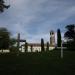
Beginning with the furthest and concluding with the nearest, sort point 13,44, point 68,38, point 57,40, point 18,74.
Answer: point 13,44 < point 68,38 < point 57,40 < point 18,74

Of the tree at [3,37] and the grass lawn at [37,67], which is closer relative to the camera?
the grass lawn at [37,67]

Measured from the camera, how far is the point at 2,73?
616 inches

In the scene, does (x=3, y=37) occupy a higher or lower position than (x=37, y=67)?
higher

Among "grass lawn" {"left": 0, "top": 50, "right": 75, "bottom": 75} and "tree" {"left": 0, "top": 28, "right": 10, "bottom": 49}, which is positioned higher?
"tree" {"left": 0, "top": 28, "right": 10, "bottom": 49}

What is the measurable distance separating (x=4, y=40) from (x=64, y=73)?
239 ft

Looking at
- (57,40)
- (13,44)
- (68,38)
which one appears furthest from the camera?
(13,44)

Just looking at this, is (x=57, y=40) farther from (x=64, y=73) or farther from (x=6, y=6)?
(x=64, y=73)

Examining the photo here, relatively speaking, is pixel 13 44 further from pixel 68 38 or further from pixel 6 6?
pixel 6 6

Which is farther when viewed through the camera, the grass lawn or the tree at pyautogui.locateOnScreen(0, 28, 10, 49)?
the tree at pyautogui.locateOnScreen(0, 28, 10, 49)

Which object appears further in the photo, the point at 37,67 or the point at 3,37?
the point at 3,37

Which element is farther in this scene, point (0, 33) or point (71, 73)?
point (0, 33)

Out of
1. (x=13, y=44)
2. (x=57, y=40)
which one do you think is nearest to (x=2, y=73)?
(x=57, y=40)

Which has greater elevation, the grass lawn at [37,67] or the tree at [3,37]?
the tree at [3,37]

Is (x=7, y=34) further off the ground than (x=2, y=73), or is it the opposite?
(x=7, y=34)
